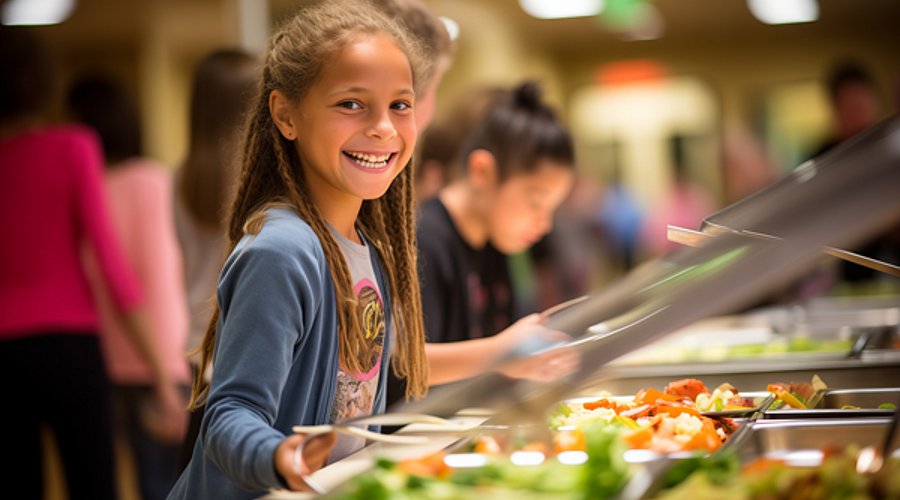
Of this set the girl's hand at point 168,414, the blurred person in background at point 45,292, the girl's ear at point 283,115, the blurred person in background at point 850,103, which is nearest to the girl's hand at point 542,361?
the girl's ear at point 283,115

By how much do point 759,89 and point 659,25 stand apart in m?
1.66

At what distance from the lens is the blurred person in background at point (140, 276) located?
401cm

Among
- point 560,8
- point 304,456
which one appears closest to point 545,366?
point 304,456

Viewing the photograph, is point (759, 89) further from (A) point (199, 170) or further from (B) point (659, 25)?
(A) point (199, 170)

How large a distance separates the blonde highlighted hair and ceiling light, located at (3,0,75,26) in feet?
23.7

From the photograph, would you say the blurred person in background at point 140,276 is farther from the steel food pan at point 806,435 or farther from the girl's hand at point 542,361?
A: the girl's hand at point 542,361

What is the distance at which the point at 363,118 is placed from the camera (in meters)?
1.73

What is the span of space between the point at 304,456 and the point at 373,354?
19.0 inches

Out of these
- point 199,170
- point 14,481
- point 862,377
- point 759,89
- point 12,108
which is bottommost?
point 14,481

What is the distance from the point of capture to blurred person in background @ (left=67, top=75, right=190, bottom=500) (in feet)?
13.2

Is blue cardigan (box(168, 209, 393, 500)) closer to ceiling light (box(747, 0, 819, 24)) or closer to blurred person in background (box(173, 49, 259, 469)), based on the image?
blurred person in background (box(173, 49, 259, 469))

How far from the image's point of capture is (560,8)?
10672 millimetres

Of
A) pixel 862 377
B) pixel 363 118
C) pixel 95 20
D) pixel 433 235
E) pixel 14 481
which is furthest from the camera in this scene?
pixel 95 20

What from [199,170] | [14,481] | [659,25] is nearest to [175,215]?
[199,170]
